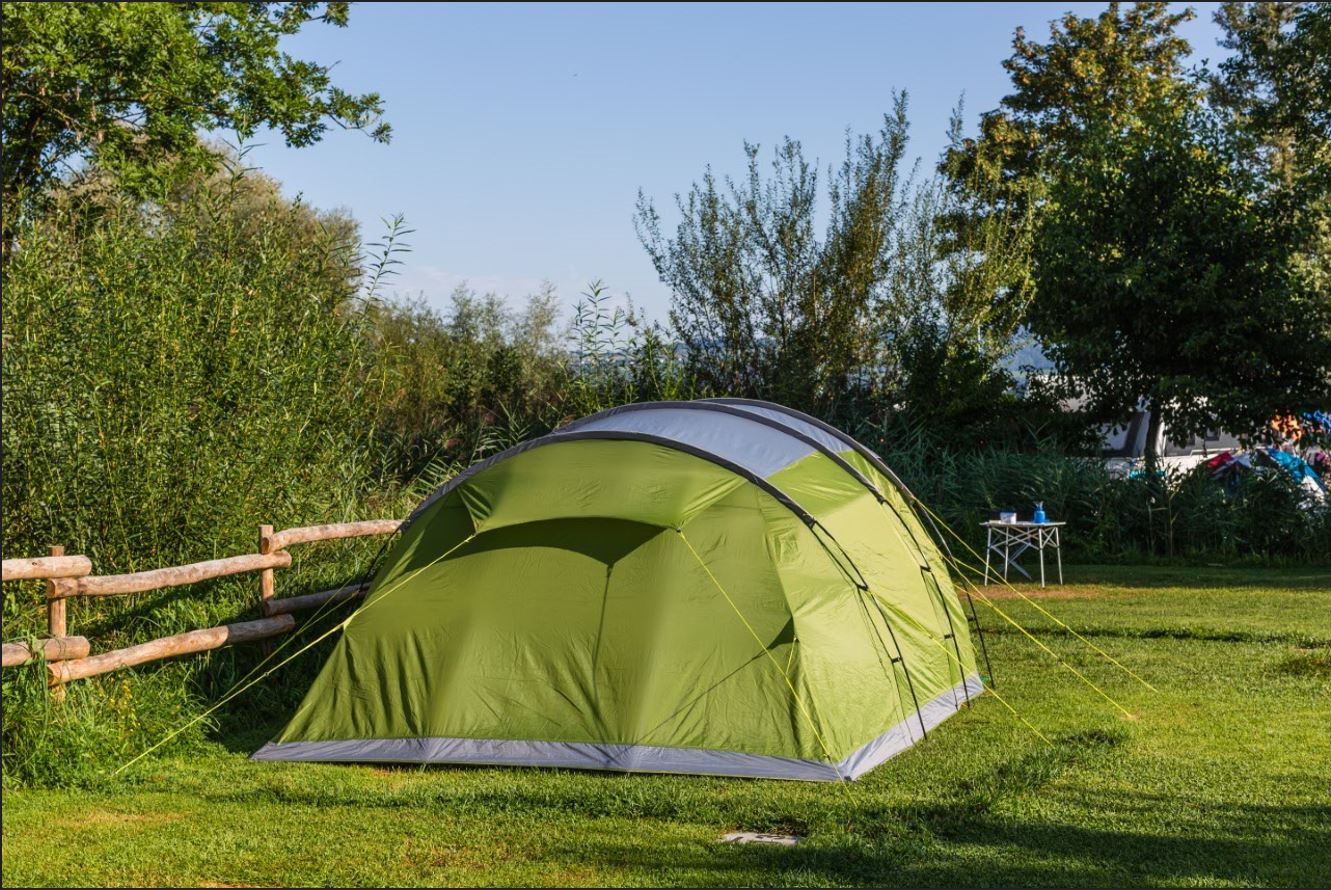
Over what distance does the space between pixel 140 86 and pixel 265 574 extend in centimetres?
647

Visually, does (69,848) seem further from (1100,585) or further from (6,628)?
(1100,585)

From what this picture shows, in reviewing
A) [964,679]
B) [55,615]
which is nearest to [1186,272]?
[964,679]

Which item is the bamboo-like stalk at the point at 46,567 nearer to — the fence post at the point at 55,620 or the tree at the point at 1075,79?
the fence post at the point at 55,620

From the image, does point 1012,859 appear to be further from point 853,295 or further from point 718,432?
point 853,295

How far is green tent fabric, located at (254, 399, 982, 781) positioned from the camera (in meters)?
6.24

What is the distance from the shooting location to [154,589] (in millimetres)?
7340

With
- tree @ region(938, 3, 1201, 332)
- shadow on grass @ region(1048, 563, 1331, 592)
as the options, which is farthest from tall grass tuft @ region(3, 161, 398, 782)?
tree @ region(938, 3, 1201, 332)

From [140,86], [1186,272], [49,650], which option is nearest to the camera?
[49,650]

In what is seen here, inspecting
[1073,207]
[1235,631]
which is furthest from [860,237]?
[1235,631]

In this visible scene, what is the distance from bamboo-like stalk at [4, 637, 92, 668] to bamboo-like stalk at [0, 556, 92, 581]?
0.31m

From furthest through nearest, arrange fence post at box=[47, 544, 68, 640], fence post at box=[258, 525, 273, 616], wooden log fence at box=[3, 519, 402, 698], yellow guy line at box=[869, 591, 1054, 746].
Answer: fence post at box=[258, 525, 273, 616] → yellow guy line at box=[869, 591, 1054, 746] → fence post at box=[47, 544, 68, 640] → wooden log fence at box=[3, 519, 402, 698]

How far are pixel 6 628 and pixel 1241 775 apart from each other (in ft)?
19.3

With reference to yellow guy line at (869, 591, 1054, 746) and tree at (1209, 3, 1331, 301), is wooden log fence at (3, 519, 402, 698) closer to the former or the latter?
yellow guy line at (869, 591, 1054, 746)

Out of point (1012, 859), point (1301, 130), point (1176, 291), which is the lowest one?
point (1012, 859)
